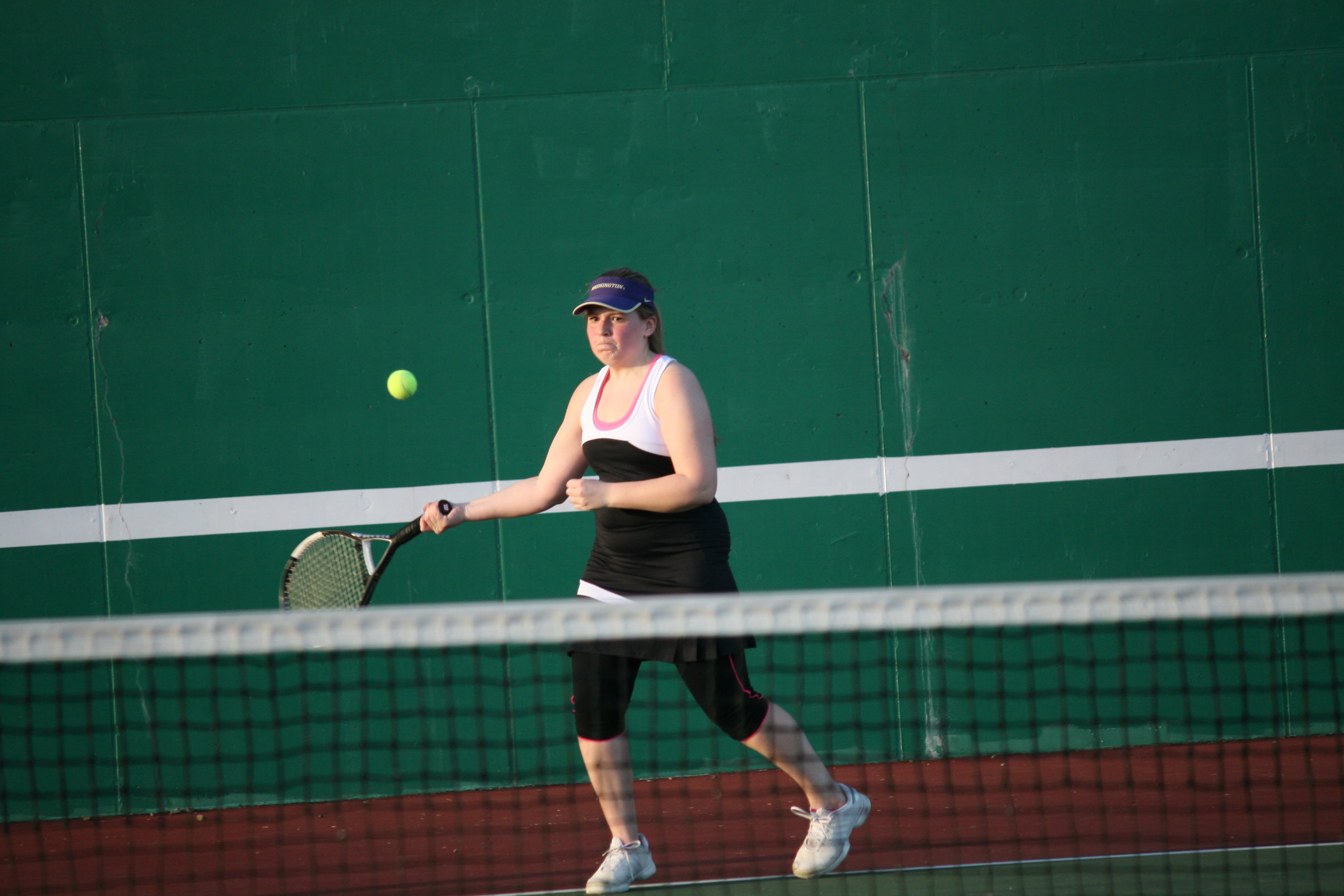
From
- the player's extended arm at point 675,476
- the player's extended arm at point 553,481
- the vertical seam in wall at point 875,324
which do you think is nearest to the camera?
the player's extended arm at point 675,476

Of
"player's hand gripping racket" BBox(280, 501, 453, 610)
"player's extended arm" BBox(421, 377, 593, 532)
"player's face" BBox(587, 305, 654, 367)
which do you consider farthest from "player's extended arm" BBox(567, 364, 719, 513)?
"player's hand gripping racket" BBox(280, 501, 453, 610)

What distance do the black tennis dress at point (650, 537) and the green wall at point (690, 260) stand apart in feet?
4.75

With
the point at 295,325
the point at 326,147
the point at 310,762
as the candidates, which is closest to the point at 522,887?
the point at 310,762

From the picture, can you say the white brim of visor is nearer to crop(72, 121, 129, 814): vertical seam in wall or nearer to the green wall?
the green wall

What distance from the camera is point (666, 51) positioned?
4289mm

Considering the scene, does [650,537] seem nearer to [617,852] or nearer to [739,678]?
[739,678]

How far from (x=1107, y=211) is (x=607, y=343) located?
8.02 ft

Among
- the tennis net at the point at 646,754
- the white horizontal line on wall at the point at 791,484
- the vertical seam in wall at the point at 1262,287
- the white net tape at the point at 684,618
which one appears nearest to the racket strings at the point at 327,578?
the tennis net at the point at 646,754

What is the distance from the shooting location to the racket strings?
3.52 metres

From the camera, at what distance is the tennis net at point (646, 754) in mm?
3564

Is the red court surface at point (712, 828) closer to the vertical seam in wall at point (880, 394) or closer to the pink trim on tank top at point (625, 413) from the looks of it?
the vertical seam in wall at point (880, 394)

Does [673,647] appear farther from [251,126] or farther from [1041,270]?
[251,126]

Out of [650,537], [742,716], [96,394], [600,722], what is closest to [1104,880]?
[742,716]

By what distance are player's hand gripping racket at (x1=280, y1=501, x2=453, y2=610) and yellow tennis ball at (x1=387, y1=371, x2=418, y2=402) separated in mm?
594
